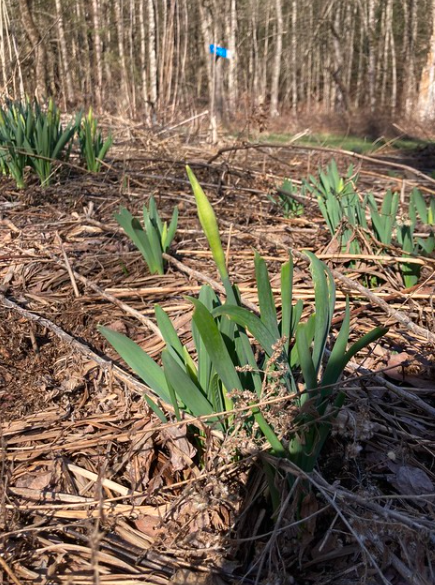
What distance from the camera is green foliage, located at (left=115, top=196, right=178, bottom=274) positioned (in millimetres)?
Result: 2119

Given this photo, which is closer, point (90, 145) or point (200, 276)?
point (200, 276)

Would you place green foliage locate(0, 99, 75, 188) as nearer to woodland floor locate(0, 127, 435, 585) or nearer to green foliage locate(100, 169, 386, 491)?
woodland floor locate(0, 127, 435, 585)

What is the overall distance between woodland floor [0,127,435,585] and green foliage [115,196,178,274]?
0.26 feet

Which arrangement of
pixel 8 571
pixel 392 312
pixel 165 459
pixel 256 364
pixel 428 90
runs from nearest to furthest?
pixel 8 571 → pixel 256 364 → pixel 165 459 → pixel 392 312 → pixel 428 90

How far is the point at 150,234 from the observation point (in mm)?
2137

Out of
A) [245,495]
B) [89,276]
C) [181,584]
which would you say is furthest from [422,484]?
[89,276]

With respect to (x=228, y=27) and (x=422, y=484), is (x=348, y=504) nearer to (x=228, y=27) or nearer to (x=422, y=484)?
(x=422, y=484)

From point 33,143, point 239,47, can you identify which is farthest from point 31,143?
point 239,47

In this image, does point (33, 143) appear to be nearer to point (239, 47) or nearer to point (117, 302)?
point (117, 302)

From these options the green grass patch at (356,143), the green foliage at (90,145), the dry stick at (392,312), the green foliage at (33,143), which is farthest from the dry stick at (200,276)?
the green grass patch at (356,143)

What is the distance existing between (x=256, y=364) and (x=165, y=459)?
38 centimetres

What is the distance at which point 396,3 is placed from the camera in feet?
63.5

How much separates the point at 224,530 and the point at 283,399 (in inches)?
13.4

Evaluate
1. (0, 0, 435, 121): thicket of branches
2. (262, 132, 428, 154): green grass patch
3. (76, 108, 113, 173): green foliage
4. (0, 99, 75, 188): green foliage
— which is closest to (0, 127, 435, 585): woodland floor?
(0, 99, 75, 188): green foliage
